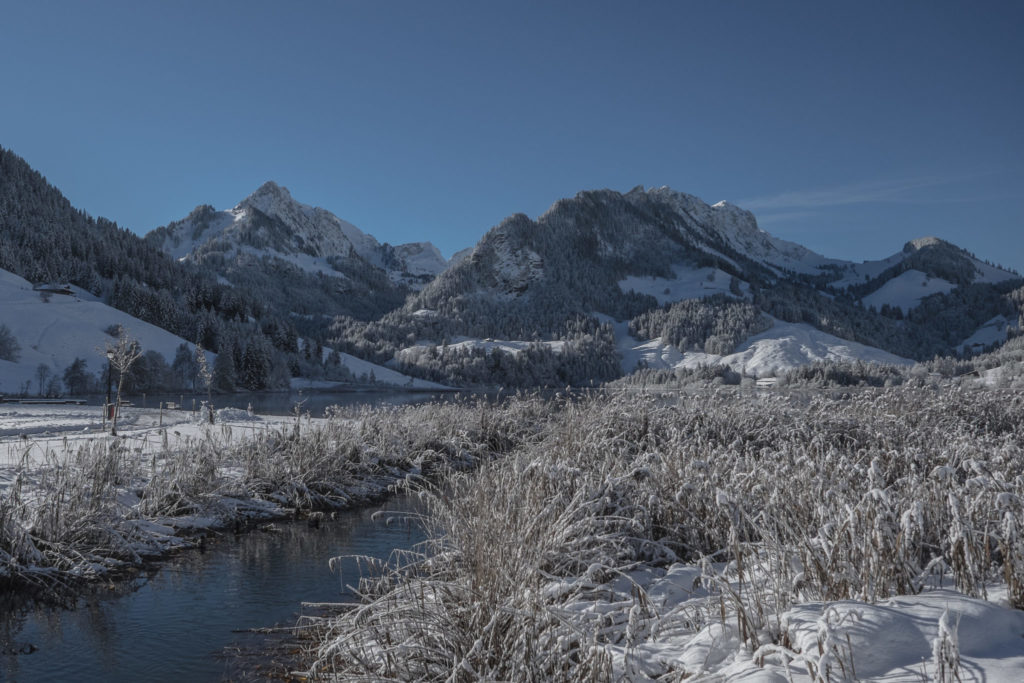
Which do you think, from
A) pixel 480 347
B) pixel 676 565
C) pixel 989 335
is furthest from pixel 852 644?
pixel 989 335

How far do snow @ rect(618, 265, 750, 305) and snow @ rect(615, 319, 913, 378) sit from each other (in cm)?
3476

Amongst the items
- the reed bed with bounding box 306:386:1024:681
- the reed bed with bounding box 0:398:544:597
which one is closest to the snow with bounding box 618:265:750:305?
the reed bed with bounding box 0:398:544:597

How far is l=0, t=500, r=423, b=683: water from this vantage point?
19.5 ft

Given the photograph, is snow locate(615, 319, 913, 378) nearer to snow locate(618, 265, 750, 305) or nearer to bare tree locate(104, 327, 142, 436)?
snow locate(618, 265, 750, 305)

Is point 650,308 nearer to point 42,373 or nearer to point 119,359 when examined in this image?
point 42,373

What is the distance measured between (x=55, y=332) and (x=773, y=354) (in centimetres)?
9369

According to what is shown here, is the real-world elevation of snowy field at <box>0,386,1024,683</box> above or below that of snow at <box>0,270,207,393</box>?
below

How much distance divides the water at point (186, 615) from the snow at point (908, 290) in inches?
7673

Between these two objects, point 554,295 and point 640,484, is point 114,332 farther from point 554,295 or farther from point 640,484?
point 554,295

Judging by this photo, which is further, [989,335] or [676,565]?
[989,335]

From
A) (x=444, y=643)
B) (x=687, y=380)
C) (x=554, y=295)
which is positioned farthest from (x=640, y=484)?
(x=554, y=295)

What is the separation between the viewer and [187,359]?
61.4 meters

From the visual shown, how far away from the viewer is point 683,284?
170 metres

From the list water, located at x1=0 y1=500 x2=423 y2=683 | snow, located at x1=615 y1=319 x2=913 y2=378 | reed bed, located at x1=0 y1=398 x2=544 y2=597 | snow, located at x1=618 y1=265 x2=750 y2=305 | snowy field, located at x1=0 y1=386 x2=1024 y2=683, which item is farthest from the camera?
snow, located at x1=618 y1=265 x2=750 y2=305
